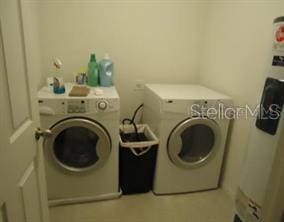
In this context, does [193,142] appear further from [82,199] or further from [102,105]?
[82,199]

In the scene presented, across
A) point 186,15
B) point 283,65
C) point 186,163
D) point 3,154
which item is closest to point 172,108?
point 186,163

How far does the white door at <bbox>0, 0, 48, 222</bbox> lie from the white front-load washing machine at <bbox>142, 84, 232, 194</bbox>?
3.50ft

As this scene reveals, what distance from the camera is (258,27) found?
1.77 m

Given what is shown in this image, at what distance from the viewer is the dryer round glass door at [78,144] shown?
1.76m

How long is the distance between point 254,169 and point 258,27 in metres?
1.06

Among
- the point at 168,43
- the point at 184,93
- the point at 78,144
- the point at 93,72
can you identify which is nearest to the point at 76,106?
the point at 78,144

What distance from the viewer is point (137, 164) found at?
2.06 m

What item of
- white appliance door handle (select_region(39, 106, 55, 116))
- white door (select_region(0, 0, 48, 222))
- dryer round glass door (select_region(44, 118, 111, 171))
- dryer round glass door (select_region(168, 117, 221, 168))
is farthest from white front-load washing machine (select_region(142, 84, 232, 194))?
white door (select_region(0, 0, 48, 222))

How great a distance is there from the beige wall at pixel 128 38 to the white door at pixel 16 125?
131 cm

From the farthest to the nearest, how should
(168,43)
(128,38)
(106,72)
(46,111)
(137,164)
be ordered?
1. (168,43)
2. (128,38)
3. (106,72)
4. (137,164)
5. (46,111)

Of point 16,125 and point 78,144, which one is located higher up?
point 16,125

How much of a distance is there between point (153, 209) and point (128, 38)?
1.60m

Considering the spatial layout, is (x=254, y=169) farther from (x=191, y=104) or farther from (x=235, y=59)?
(x=235, y=59)

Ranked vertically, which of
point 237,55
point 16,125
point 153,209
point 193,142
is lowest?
point 153,209
